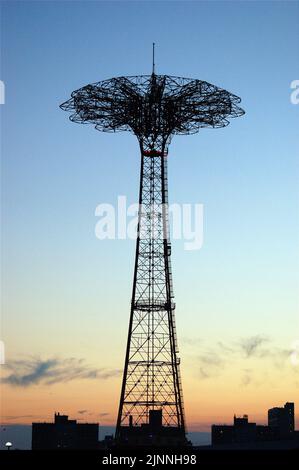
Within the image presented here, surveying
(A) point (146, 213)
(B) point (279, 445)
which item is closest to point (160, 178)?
(A) point (146, 213)

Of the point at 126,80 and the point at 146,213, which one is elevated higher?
the point at 126,80

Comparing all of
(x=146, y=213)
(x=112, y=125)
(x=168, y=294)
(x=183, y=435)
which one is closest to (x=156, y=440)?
(x=183, y=435)

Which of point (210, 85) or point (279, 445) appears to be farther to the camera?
point (279, 445)

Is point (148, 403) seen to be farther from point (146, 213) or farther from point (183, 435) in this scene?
point (146, 213)
